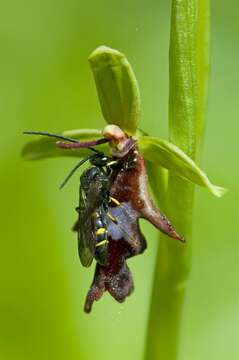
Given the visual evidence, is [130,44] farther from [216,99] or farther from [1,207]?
[1,207]

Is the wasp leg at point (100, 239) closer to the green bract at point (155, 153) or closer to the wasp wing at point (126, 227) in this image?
the wasp wing at point (126, 227)

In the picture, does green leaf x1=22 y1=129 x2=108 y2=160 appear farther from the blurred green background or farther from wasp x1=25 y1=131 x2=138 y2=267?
the blurred green background

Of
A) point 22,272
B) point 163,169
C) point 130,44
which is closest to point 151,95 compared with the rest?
point 130,44

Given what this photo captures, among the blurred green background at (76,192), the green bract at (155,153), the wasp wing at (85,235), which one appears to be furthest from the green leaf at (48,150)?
the blurred green background at (76,192)

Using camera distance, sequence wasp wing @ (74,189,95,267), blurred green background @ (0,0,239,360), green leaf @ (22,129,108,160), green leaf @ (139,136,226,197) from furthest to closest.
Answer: blurred green background @ (0,0,239,360) → green leaf @ (22,129,108,160) → wasp wing @ (74,189,95,267) → green leaf @ (139,136,226,197)

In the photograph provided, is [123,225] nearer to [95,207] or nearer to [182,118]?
[95,207]

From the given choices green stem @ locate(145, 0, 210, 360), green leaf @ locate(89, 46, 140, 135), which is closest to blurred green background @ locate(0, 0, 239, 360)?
green stem @ locate(145, 0, 210, 360)
